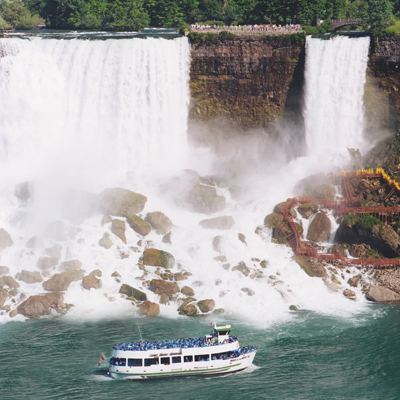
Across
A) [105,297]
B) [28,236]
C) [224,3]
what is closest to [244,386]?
[105,297]

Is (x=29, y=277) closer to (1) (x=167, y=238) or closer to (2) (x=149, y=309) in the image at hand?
(2) (x=149, y=309)

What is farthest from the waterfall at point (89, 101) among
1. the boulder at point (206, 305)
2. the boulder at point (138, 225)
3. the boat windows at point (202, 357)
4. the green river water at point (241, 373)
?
the boat windows at point (202, 357)

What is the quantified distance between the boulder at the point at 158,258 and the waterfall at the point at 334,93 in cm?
2570

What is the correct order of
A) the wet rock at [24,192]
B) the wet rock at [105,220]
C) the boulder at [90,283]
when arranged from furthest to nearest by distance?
1. the wet rock at [24,192]
2. the wet rock at [105,220]
3. the boulder at [90,283]

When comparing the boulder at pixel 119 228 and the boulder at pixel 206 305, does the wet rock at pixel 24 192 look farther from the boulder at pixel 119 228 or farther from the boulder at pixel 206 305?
the boulder at pixel 206 305

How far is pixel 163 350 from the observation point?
44938mm

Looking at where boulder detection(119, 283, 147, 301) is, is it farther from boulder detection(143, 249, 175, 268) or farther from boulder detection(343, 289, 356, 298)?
boulder detection(343, 289, 356, 298)

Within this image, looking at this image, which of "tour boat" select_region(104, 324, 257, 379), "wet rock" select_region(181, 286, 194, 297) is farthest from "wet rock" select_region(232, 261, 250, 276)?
"tour boat" select_region(104, 324, 257, 379)

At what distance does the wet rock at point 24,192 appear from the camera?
6969cm

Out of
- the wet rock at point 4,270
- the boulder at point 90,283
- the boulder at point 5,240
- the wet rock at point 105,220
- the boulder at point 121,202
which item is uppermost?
the boulder at point 121,202

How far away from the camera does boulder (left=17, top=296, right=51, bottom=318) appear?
54.1 m

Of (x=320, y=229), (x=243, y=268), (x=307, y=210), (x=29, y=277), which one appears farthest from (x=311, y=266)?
(x=29, y=277)

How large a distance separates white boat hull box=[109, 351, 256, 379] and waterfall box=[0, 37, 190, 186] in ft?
112

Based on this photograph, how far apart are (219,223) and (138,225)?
8524 millimetres
